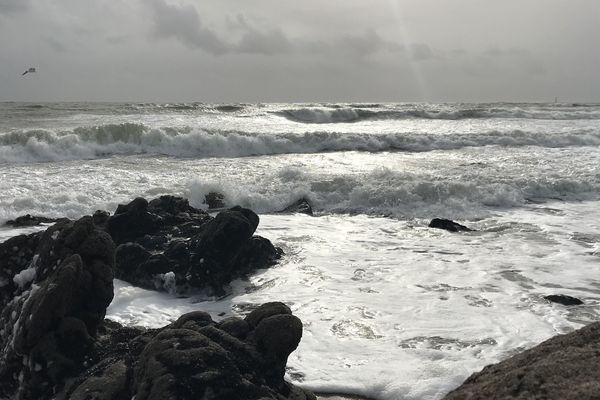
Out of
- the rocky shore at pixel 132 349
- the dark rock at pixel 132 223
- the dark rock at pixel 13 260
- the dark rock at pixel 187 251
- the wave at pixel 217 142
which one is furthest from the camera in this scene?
the wave at pixel 217 142

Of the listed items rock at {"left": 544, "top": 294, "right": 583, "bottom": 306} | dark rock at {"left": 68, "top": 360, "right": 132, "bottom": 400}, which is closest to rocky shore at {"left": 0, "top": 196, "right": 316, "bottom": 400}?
dark rock at {"left": 68, "top": 360, "right": 132, "bottom": 400}

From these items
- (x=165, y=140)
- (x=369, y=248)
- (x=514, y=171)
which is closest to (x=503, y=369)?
(x=369, y=248)

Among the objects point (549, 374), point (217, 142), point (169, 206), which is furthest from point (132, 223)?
point (217, 142)

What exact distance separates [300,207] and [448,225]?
12.6 feet

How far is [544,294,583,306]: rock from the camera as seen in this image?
698cm

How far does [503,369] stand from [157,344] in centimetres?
237

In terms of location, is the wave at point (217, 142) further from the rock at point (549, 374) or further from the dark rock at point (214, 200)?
the rock at point (549, 374)

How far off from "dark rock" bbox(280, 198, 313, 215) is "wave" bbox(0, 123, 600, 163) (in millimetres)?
10641

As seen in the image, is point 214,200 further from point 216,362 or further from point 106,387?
point 216,362

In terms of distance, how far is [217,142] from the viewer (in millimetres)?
24703

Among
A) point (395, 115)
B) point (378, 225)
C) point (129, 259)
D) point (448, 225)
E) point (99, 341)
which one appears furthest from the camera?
point (395, 115)

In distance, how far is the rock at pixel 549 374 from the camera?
2686mm

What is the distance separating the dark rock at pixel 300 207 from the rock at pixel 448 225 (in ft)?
10.2

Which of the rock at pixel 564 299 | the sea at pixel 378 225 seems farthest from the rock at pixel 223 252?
the rock at pixel 564 299
